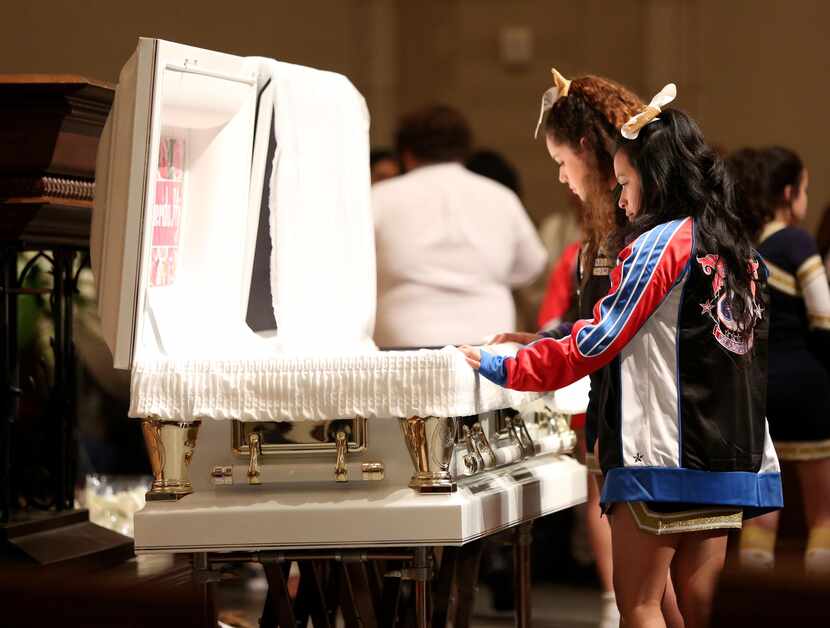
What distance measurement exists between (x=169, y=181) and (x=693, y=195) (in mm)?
1064

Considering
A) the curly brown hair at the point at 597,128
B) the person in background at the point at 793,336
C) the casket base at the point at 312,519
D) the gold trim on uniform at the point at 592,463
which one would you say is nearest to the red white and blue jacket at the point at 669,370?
the casket base at the point at 312,519

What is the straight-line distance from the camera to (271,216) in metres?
3.15

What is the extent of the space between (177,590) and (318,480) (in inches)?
15.9

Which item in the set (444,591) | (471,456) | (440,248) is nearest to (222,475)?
(471,456)

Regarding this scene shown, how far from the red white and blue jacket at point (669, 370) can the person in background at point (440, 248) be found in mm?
1958

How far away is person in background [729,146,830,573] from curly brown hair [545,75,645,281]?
49.2 inches

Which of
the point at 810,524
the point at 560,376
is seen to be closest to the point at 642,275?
Result: the point at 560,376

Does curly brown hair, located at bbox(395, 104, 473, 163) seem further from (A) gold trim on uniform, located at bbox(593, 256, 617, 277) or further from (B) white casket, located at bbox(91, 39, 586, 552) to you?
(A) gold trim on uniform, located at bbox(593, 256, 617, 277)

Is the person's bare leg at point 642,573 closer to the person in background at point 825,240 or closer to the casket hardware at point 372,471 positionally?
the casket hardware at point 372,471

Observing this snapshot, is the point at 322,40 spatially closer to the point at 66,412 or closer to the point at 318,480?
the point at 66,412

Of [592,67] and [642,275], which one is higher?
[592,67]

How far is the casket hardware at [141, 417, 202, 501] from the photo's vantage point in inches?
105

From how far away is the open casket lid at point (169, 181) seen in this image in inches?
106

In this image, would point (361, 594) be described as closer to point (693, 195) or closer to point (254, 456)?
point (254, 456)
